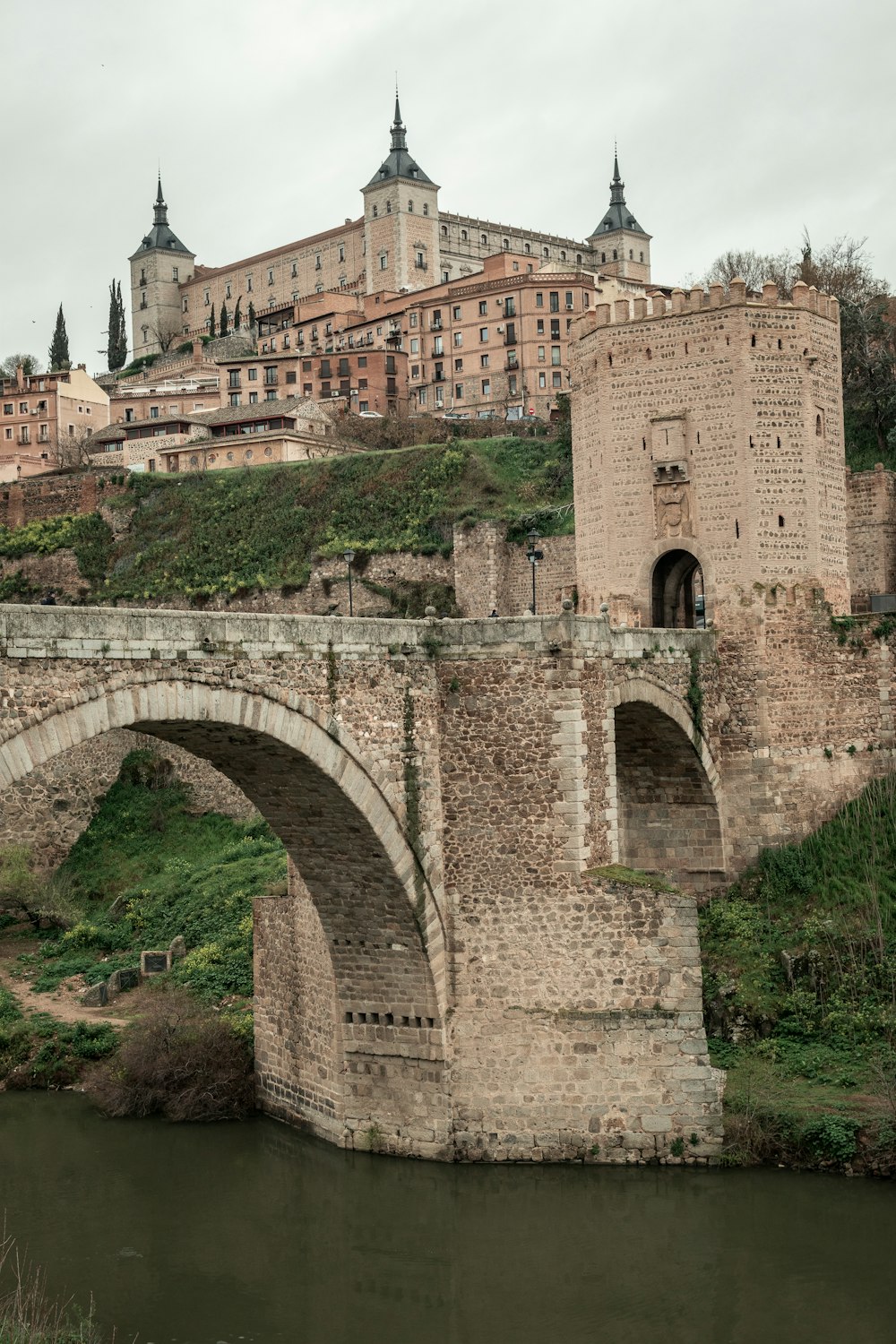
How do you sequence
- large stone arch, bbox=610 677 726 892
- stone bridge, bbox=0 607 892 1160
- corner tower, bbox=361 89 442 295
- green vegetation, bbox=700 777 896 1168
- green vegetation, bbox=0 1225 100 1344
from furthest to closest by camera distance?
1. corner tower, bbox=361 89 442 295
2. large stone arch, bbox=610 677 726 892
3. green vegetation, bbox=700 777 896 1168
4. stone bridge, bbox=0 607 892 1160
5. green vegetation, bbox=0 1225 100 1344

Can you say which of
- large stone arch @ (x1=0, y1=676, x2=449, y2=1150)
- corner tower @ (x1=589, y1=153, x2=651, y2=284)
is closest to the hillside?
large stone arch @ (x1=0, y1=676, x2=449, y2=1150)

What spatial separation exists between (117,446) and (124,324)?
3777 cm

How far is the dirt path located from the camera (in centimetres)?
2301

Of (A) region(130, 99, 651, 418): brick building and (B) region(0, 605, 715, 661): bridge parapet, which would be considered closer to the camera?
(B) region(0, 605, 715, 661): bridge parapet

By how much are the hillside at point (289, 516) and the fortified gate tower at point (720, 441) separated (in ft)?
40.3

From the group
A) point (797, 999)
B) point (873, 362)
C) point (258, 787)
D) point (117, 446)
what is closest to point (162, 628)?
point (258, 787)

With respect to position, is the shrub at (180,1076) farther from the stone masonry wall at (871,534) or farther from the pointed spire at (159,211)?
the pointed spire at (159,211)

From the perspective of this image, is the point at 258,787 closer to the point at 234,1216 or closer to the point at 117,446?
the point at 234,1216

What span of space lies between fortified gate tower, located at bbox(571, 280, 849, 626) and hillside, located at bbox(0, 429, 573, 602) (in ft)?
40.3

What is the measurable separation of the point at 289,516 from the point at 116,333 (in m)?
52.8

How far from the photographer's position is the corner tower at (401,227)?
77.1m

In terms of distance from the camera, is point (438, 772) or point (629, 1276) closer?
point (629, 1276)

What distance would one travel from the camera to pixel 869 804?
2316 centimetres

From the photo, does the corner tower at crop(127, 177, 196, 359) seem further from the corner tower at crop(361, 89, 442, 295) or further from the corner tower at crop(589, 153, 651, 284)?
the corner tower at crop(589, 153, 651, 284)
